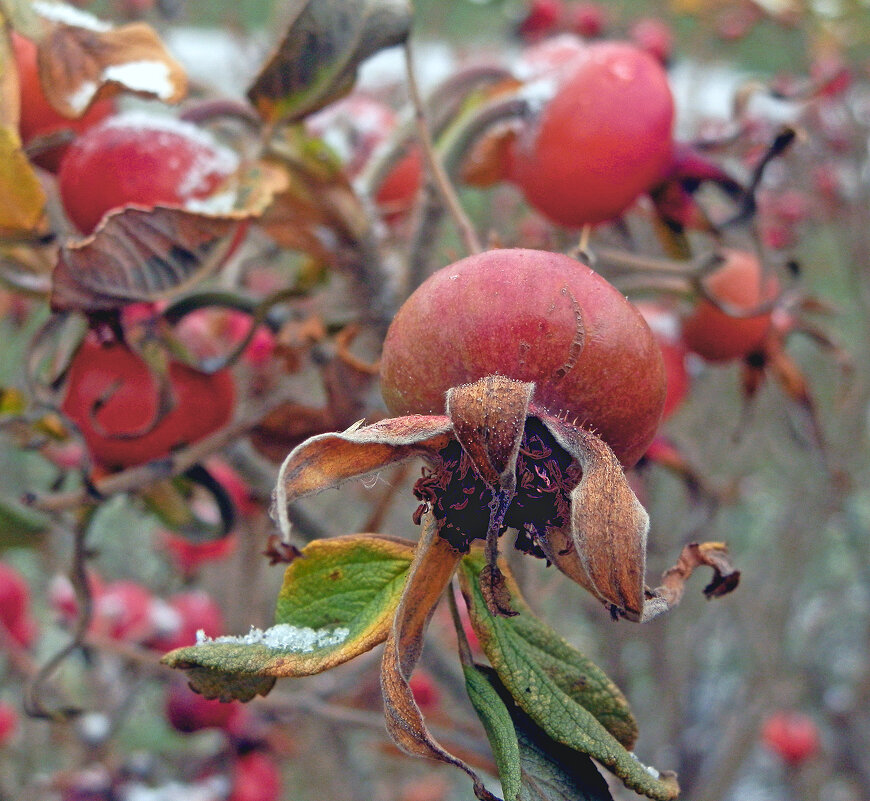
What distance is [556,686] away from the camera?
20.6 inches

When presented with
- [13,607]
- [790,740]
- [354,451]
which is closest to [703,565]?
[354,451]

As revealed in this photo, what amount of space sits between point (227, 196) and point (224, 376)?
8.4 inches

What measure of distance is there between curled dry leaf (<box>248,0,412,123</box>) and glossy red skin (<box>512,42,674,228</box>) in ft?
0.61

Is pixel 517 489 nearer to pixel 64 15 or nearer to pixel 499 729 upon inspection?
pixel 499 729

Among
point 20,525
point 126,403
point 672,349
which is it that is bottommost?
point 672,349

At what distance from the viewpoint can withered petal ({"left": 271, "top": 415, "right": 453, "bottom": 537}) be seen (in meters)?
0.49

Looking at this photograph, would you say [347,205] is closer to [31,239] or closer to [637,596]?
[31,239]

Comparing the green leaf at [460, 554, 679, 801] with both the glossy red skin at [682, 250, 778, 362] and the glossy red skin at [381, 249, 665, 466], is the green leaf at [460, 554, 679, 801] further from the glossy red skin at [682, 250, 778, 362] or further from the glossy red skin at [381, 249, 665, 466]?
the glossy red skin at [682, 250, 778, 362]

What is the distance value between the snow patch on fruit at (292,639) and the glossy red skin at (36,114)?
54cm

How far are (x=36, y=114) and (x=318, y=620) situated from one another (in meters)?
0.60

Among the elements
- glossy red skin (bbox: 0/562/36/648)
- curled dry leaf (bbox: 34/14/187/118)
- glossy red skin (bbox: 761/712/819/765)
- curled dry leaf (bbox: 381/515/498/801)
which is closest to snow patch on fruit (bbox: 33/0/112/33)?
curled dry leaf (bbox: 34/14/187/118)

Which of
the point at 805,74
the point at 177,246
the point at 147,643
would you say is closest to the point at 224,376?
the point at 177,246

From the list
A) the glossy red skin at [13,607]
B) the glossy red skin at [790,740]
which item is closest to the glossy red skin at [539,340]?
the glossy red skin at [13,607]

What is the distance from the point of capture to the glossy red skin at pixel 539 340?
51 centimetres
